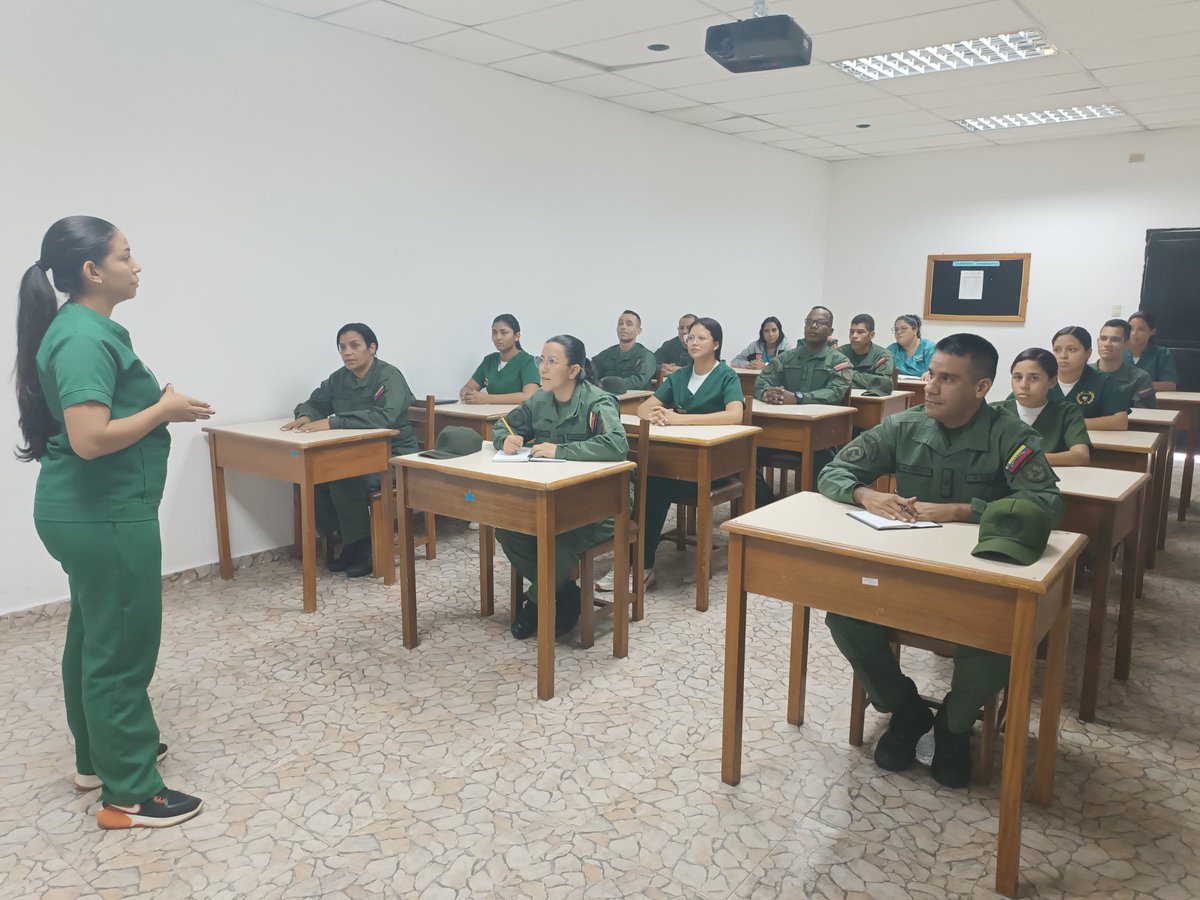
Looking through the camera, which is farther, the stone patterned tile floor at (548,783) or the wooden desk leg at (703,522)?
the wooden desk leg at (703,522)

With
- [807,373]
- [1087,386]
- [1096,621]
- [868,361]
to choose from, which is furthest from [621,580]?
[868,361]

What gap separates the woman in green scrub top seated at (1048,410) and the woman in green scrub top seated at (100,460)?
296 centimetres

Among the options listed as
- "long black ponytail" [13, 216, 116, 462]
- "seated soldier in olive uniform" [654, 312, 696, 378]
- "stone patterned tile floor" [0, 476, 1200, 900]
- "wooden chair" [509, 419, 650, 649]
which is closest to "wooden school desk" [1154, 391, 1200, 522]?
"stone patterned tile floor" [0, 476, 1200, 900]

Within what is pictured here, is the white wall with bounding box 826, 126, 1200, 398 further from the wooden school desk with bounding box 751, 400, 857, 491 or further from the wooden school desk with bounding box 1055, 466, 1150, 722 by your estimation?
the wooden school desk with bounding box 1055, 466, 1150, 722

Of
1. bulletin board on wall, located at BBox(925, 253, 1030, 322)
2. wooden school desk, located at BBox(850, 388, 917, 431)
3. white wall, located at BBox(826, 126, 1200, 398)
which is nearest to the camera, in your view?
wooden school desk, located at BBox(850, 388, 917, 431)

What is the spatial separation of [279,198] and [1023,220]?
23.5 ft

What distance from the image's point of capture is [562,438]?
11.7 ft

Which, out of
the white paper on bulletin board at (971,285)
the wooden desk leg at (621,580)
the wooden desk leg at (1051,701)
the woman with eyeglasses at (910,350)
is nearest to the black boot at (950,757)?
the wooden desk leg at (1051,701)

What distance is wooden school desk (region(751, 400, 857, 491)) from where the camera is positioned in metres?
4.59

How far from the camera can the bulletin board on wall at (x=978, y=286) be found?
844 centimetres

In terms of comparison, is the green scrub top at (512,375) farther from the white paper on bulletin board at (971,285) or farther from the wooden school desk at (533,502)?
the white paper on bulletin board at (971,285)

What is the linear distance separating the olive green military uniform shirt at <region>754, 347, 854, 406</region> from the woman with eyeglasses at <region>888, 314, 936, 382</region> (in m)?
1.85

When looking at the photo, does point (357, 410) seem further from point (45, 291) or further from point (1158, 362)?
point (1158, 362)

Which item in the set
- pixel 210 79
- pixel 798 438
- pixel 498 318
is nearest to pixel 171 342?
pixel 210 79
